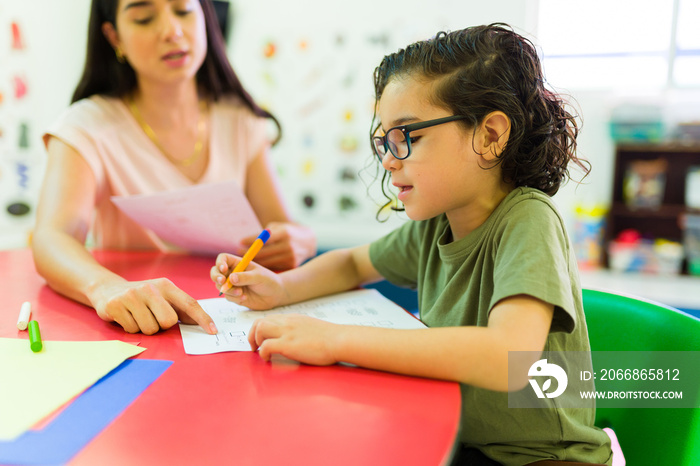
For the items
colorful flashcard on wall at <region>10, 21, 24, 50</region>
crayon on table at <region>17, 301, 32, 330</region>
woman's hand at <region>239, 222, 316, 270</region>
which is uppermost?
colorful flashcard on wall at <region>10, 21, 24, 50</region>

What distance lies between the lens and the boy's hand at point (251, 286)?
Result: 84cm

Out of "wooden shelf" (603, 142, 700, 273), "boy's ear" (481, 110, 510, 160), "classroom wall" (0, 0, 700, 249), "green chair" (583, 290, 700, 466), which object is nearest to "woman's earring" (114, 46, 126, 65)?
"boy's ear" (481, 110, 510, 160)

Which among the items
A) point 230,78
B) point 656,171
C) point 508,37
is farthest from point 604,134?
point 508,37

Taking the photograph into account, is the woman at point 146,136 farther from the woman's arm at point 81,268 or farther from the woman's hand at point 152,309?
the woman's hand at point 152,309

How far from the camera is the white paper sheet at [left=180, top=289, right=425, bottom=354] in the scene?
71 cm

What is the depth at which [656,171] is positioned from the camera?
2922mm

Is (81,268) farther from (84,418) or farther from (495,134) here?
(495,134)

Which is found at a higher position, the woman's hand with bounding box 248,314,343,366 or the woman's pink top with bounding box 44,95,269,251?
the woman's pink top with bounding box 44,95,269,251

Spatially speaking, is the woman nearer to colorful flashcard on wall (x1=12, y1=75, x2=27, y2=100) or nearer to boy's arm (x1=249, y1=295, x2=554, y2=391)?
boy's arm (x1=249, y1=295, x2=554, y2=391)

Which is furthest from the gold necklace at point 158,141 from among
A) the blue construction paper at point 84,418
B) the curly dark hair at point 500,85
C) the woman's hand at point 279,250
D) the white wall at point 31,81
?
the white wall at point 31,81

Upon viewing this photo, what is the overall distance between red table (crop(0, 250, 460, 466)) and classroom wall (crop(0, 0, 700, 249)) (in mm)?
2199

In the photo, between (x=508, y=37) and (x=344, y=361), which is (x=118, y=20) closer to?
(x=508, y=37)

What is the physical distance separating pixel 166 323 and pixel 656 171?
2885 mm

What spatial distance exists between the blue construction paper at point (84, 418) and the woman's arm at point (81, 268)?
105 millimetres
